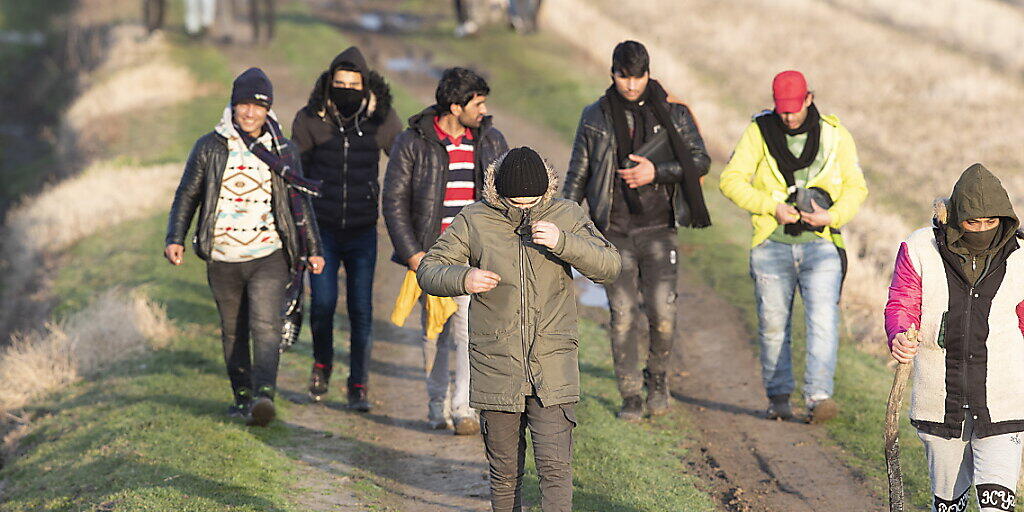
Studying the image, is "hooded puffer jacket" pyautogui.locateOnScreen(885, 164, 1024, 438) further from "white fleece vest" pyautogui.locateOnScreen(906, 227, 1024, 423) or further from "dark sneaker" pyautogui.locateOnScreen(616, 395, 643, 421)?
"dark sneaker" pyautogui.locateOnScreen(616, 395, 643, 421)

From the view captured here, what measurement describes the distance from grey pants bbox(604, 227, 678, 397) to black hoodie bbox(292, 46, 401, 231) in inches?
74.7

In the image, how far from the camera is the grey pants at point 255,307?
8719 millimetres

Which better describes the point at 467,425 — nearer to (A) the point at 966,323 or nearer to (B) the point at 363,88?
(B) the point at 363,88

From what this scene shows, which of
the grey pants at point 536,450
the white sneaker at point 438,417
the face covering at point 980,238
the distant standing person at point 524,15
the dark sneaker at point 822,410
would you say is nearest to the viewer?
the face covering at point 980,238

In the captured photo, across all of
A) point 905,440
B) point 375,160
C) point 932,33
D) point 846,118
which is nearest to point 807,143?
point 905,440

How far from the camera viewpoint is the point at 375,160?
9648 mm

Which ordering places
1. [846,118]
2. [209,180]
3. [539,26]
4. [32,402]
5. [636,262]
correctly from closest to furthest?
[209,180] → [636,262] → [32,402] → [846,118] → [539,26]

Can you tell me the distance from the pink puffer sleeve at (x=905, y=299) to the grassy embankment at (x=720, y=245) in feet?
6.88

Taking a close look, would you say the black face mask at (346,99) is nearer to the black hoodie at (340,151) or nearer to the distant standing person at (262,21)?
the black hoodie at (340,151)

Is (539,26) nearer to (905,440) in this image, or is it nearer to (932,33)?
(932,33)

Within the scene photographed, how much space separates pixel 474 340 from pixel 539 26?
86.4 feet

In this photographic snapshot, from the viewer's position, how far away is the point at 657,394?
9.47 m

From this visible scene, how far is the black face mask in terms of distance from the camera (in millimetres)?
9289

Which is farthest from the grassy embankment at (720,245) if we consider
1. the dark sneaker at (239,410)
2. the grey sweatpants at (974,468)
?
the dark sneaker at (239,410)
